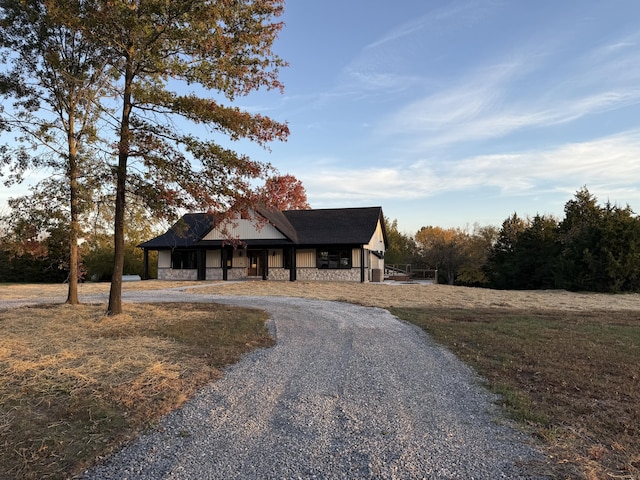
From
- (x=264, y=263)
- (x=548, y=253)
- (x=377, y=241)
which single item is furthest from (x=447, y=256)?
(x=264, y=263)

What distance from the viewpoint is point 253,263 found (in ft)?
101

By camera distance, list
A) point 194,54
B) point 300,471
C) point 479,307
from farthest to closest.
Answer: point 479,307
point 194,54
point 300,471

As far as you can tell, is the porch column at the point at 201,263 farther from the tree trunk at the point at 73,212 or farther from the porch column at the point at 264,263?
the tree trunk at the point at 73,212

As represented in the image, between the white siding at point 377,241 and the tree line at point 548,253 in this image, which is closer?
the tree line at point 548,253

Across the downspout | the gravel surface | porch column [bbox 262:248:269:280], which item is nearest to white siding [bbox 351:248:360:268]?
the downspout

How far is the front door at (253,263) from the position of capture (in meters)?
30.6

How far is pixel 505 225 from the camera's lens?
4134 centimetres

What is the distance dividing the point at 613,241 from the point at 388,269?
18.9 m

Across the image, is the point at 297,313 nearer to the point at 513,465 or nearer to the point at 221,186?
the point at 221,186

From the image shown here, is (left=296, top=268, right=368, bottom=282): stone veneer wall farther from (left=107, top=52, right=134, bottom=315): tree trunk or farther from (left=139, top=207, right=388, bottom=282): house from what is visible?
(left=107, top=52, right=134, bottom=315): tree trunk

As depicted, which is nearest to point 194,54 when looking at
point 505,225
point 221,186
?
point 221,186

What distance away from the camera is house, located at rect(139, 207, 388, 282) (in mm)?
28094

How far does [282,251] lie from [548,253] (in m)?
19.9

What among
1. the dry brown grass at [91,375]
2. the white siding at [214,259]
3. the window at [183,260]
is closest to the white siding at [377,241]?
the white siding at [214,259]
